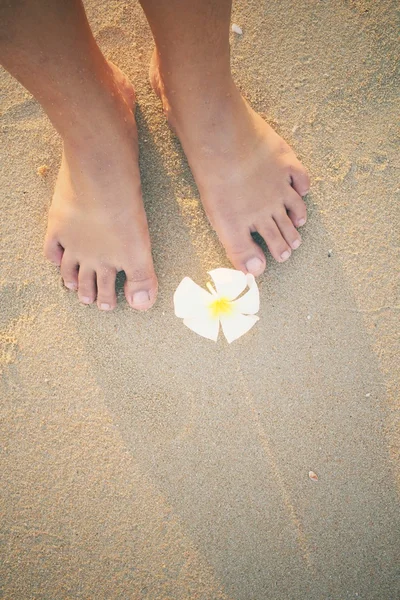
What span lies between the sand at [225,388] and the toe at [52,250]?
53mm

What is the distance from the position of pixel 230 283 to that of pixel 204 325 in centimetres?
16

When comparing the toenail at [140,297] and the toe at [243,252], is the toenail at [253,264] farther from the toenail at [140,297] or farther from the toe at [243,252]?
the toenail at [140,297]

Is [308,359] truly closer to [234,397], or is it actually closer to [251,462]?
[234,397]

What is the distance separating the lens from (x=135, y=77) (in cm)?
162

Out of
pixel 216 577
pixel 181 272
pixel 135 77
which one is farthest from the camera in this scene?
pixel 135 77

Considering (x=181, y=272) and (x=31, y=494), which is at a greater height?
(x=181, y=272)

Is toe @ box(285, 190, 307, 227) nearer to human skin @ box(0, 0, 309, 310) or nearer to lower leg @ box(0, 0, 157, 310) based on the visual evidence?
human skin @ box(0, 0, 309, 310)

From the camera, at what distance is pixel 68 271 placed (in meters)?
1.49

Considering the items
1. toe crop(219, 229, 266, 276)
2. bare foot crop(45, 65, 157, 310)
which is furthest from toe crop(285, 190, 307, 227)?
bare foot crop(45, 65, 157, 310)

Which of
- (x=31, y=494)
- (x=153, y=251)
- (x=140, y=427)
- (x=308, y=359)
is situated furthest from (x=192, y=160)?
(x=31, y=494)

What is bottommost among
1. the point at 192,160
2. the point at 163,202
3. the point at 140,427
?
the point at 140,427

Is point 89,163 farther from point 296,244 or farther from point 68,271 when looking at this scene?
point 296,244

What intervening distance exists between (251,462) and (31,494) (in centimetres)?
72

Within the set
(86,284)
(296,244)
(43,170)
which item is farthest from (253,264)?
(43,170)
